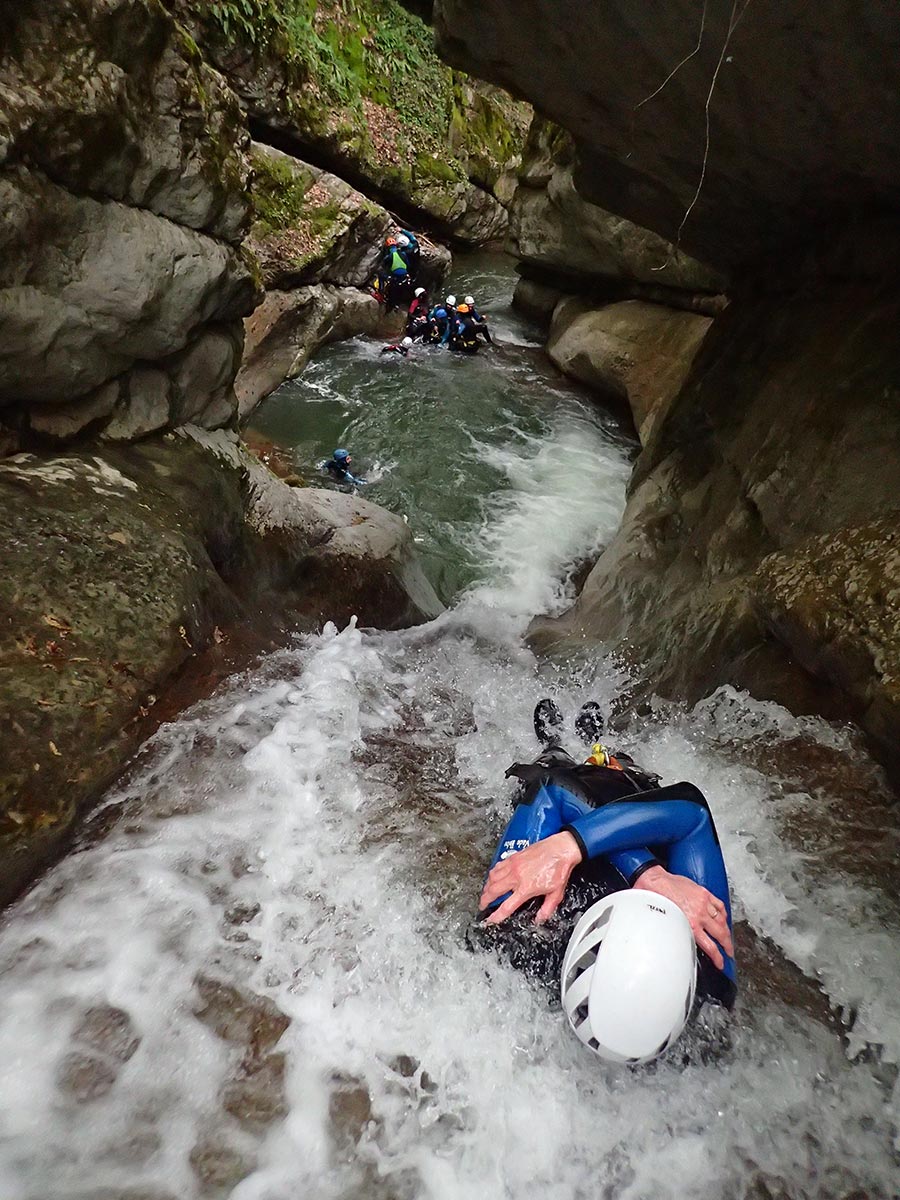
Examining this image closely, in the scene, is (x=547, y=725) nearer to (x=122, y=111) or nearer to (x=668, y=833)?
(x=668, y=833)

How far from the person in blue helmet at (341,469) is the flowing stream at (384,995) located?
225 inches

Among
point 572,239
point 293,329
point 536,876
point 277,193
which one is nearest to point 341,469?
point 293,329

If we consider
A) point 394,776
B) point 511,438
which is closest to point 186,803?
point 394,776

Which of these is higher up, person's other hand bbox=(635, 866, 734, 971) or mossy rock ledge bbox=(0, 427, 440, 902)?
person's other hand bbox=(635, 866, 734, 971)

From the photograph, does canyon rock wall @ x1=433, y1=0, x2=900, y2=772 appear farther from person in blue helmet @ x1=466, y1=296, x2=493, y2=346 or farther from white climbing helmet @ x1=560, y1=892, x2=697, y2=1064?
person in blue helmet @ x1=466, y1=296, x2=493, y2=346

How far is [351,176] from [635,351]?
27.9 ft

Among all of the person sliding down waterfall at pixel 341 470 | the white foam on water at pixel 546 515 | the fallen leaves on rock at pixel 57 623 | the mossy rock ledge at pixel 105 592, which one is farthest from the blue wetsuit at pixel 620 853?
the person sliding down waterfall at pixel 341 470

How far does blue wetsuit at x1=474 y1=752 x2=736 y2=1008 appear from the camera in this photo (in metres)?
2.59

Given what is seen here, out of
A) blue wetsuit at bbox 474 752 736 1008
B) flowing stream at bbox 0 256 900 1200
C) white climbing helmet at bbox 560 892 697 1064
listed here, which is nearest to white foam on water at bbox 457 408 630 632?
flowing stream at bbox 0 256 900 1200

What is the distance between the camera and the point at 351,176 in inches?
593

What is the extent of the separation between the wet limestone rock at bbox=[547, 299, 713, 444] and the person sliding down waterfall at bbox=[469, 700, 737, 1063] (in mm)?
8442

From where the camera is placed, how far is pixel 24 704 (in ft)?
9.15

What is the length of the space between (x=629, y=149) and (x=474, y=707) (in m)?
4.17

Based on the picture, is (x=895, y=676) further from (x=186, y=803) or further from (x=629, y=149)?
(x=629, y=149)
